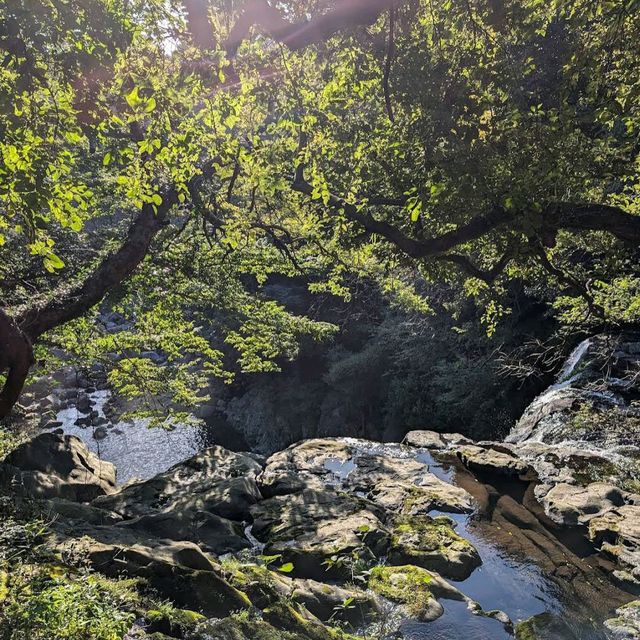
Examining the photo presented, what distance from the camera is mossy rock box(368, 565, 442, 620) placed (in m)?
5.63

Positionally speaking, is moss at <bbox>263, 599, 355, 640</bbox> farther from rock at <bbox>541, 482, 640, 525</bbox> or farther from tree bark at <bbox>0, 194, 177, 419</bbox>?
rock at <bbox>541, 482, 640, 525</bbox>

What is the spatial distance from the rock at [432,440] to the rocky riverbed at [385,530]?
0.52ft

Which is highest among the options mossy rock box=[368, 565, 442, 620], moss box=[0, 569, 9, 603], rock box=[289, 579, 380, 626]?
moss box=[0, 569, 9, 603]

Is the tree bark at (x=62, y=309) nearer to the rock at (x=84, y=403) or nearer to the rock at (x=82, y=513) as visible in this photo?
the rock at (x=82, y=513)

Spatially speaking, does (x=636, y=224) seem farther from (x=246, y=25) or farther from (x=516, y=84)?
(x=246, y=25)

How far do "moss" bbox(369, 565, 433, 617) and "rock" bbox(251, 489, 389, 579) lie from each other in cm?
48

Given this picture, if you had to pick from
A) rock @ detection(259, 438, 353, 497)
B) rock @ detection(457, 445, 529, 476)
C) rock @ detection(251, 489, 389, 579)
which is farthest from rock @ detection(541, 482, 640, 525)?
rock @ detection(259, 438, 353, 497)

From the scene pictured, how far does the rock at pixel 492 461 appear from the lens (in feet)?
34.4

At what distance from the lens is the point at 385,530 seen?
7668mm

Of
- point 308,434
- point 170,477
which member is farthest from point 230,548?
point 308,434

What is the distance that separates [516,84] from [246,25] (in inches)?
141

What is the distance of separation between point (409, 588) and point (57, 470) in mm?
7868

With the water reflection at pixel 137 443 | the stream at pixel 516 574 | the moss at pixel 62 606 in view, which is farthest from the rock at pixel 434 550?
the water reflection at pixel 137 443

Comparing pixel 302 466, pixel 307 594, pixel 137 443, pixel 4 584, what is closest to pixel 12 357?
pixel 4 584
